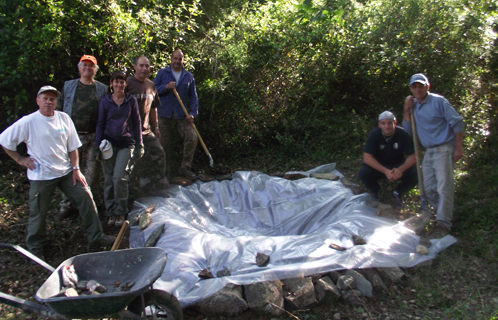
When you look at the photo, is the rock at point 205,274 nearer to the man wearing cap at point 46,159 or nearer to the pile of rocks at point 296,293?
the pile of rocks at point 296,293

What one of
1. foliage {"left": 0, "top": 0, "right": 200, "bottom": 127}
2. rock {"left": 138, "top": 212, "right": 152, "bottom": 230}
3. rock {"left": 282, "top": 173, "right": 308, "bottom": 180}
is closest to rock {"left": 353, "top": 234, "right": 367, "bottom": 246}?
rock {"left": 282, "top": 173, "right": 308, "bottom": 180}

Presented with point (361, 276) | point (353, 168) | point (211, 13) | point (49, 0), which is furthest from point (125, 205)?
point (211, 13)

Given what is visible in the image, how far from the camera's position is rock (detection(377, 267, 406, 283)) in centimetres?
333

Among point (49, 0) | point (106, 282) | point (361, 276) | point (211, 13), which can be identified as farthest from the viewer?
point (211, 13)

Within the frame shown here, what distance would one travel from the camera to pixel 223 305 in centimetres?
292

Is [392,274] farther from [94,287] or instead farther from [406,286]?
[94,287]

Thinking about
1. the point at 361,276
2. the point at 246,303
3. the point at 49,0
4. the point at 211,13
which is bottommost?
the point at 246,303

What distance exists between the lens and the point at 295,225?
4.55 metres

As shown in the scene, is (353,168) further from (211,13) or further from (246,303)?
(211,13)

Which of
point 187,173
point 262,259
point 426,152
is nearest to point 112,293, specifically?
point 262,259

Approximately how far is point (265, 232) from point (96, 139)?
7.12 ft

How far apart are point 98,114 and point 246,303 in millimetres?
2621

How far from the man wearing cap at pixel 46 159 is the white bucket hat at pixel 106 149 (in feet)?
1.32

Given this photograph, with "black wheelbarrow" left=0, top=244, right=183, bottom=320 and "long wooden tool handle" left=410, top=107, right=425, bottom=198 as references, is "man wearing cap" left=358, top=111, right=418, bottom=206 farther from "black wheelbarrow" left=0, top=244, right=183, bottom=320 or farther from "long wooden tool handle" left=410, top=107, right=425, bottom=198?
"black wheelbarrow" left=0, top=244, right=183, bottom=320
